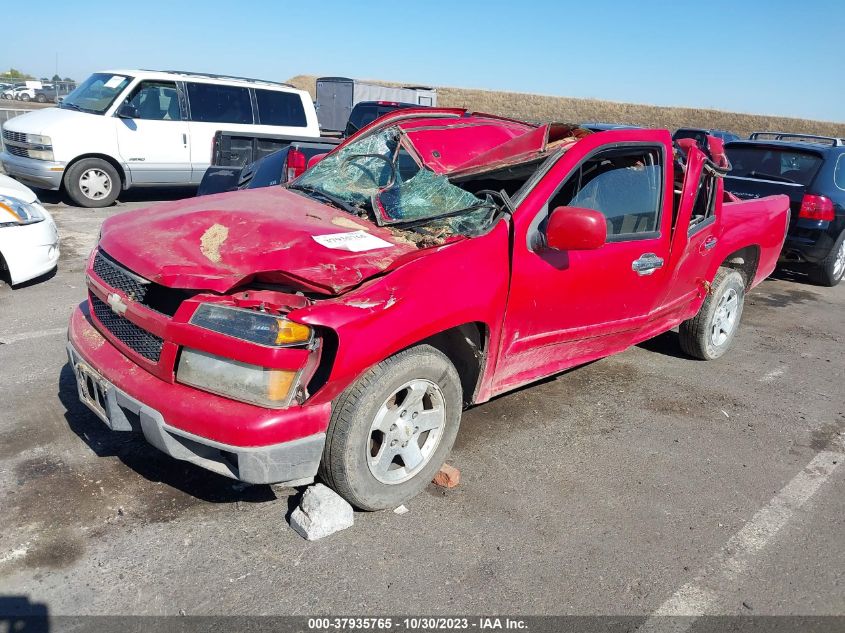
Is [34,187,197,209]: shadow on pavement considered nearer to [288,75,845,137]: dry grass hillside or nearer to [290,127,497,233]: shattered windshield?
[290,127,497,233]: shattered windshield

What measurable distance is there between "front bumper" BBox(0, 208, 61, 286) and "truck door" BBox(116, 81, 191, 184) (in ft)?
15.1

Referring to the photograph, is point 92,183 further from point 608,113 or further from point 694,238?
point 608,113

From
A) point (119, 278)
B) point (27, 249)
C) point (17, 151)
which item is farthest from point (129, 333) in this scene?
point (17, 151)

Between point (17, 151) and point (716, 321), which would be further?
point (17, 151)

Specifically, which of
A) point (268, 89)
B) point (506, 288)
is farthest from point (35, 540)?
point (268, 89)

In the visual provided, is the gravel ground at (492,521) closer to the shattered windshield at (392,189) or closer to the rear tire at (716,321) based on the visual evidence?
the rear tire at (716,321)

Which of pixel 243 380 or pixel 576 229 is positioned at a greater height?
pixel 576 229

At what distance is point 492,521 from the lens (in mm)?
3072

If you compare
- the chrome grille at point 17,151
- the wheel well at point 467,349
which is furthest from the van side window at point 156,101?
the wheel well at point 467,349

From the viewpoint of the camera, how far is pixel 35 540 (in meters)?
2.71

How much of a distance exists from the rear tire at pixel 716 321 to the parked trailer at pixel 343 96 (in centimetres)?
2186

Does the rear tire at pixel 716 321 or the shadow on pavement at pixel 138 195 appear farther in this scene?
the shadow on pavement at pixel 138 195

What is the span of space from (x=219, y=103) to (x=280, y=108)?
104 centimetres

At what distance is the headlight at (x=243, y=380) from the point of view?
2.58 metres
